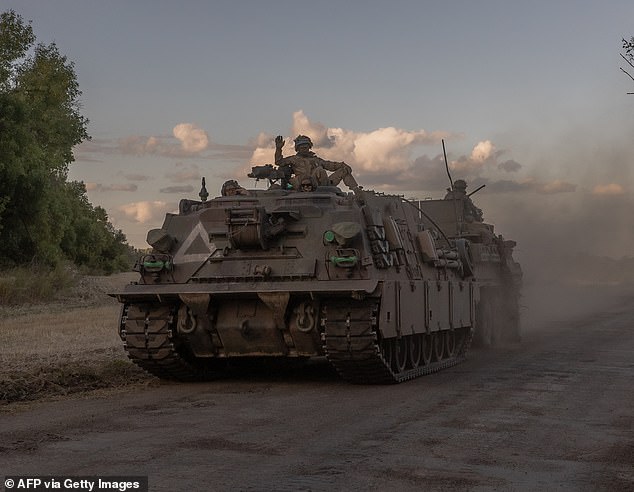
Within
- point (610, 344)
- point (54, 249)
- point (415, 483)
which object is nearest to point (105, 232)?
point (54, 249)

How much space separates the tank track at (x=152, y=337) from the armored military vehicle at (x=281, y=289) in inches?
0.6

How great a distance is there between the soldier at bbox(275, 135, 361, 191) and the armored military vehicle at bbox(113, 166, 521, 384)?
1.20 meters

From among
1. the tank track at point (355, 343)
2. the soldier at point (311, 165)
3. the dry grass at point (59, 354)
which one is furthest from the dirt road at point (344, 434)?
the soldier at point (311, 165)

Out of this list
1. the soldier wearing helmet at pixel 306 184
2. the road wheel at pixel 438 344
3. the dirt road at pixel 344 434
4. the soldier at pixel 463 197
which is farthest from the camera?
the soldier at pixel 463 197

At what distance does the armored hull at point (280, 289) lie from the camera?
13852mm

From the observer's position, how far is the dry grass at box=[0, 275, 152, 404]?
45.3 feet

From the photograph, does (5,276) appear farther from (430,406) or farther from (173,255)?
(430,406)

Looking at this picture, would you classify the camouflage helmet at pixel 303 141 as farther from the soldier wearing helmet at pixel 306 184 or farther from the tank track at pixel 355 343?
the tank track at pixel 355 343

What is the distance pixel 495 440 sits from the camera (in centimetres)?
958

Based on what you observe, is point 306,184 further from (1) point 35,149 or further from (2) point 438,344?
(1) point 35,149

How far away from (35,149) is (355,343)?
26009mm

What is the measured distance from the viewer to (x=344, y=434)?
389 inches

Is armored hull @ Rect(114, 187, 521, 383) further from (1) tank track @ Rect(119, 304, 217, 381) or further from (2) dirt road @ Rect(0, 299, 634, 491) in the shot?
(2) dirt road @ Rect(0, 299, 634, 491)

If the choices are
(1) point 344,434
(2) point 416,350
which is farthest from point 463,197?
(1) point 344,434
